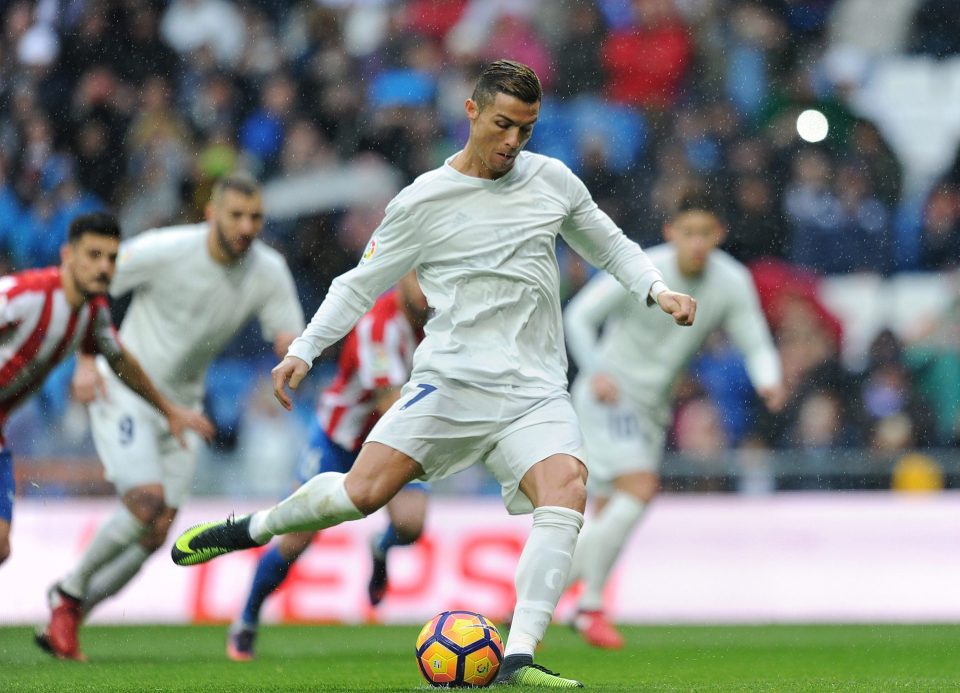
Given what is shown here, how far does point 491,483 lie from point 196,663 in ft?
12.7

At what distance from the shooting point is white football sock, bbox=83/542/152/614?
812 centimetres

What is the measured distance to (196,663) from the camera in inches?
296

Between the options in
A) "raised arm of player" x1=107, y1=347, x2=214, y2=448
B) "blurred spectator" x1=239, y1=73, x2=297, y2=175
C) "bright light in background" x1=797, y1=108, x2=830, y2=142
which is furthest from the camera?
"blurred spectator" x1=239, y1=73, x2=297, y2=175

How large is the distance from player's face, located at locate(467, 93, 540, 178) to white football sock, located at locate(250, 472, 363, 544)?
120 centimetres

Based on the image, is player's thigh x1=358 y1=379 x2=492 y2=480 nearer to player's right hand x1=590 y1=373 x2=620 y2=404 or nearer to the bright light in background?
player's right hand x1=590 y1=373 x2=620 y2=404

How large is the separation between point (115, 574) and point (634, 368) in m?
3.08

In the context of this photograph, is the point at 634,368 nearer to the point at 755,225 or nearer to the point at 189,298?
the point at 189,298

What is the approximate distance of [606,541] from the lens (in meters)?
9.02

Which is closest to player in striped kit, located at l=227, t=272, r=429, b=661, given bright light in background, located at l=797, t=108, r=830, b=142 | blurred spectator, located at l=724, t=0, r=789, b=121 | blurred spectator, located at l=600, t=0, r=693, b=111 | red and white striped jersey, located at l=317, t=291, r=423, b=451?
red and white striped jersey, located at l=317, t=291, r=423, b=451

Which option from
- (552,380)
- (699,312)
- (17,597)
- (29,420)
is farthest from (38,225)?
(552,380)

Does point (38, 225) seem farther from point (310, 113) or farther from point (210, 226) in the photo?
point (210, 226)

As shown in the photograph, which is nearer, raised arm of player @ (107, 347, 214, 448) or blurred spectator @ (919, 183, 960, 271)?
raised arm of player @ (107, 347, 214, 448)

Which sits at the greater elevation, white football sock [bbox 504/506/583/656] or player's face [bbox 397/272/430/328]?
player's face [bbox 397/272/430/328]

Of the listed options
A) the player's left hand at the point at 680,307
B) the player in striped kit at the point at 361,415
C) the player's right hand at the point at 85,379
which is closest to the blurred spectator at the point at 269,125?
the player in striped kit at the point at 361,415
